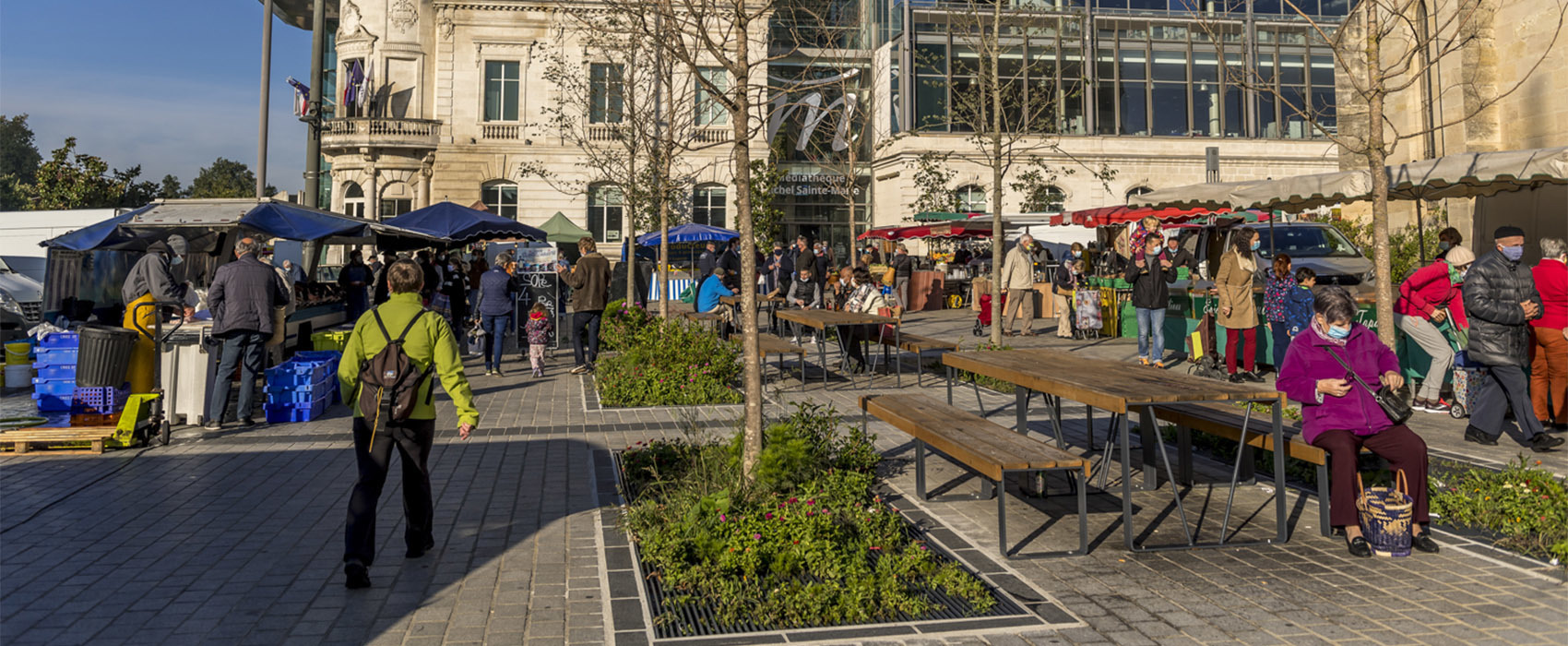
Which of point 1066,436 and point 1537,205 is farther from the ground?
point 1537,205

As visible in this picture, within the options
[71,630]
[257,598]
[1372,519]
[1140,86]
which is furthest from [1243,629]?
[1140,86]

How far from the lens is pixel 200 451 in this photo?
9.19 m

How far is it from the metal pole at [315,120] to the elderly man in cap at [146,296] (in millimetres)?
2399

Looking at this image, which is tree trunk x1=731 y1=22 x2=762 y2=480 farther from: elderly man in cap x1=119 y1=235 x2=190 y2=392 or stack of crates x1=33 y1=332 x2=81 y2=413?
stack of crates x1=33 y1=332 x2=81 y2=413

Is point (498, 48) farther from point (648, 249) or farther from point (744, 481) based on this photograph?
point (744, 481)

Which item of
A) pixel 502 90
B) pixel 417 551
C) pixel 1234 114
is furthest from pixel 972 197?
pixel 417 551

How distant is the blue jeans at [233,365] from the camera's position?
10.6 metres

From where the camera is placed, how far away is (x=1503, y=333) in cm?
866

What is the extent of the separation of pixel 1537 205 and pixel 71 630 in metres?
20.0

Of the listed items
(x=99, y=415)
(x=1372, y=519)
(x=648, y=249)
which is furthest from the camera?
(x=648, y=249)

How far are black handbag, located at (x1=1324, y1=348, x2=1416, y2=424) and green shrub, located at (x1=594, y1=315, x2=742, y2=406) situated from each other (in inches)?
270

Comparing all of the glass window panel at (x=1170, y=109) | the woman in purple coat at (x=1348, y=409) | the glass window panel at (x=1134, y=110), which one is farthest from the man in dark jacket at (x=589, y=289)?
the glass window panel at (x=1170, y=109)

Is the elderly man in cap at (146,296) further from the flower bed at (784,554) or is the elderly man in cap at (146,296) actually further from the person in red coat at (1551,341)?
the person in red coat at (1551,341)

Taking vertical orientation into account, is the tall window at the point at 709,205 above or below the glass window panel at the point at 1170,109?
below
